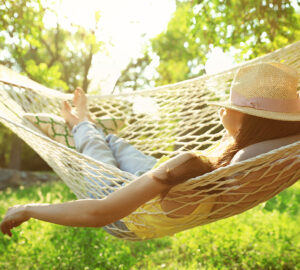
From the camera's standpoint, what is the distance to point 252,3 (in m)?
2.32

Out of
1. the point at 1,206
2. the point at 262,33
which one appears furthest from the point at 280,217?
the point at 1,206

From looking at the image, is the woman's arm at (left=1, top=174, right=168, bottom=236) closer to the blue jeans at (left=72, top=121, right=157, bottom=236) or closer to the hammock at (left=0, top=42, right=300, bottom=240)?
the hammock at (left=0, top=42, right=300, bottom=240)

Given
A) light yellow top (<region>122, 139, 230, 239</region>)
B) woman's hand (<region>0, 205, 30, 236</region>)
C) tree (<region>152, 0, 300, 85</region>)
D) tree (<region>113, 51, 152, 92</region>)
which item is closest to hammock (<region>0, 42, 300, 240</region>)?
light yellow top (<region>122, 139, 230, 239</region>)

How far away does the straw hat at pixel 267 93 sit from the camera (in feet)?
3.26

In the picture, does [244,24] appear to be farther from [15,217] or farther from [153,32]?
[153,32]

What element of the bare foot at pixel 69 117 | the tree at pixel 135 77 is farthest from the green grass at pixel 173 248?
the tree at pixel 135 77

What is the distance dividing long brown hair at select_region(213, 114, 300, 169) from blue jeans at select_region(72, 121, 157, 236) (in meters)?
0.61

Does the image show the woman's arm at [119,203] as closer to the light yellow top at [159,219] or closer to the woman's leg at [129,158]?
the light yellow top at [159,219]

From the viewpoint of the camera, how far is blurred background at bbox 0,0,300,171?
2343mm

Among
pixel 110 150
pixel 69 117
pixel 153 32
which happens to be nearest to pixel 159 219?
pixel 110 150

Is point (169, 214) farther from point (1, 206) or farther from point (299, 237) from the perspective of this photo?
point (1, 206)

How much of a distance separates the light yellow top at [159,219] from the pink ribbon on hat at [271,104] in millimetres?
178

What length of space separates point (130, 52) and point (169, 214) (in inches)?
333

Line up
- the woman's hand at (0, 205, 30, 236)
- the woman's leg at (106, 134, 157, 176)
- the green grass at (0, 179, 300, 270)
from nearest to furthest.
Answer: the woman's hand at (0, 205, 30, 236), the woman's leg at (106, 134, 157, 176), the green grass at (0, 179, 300, 270)
